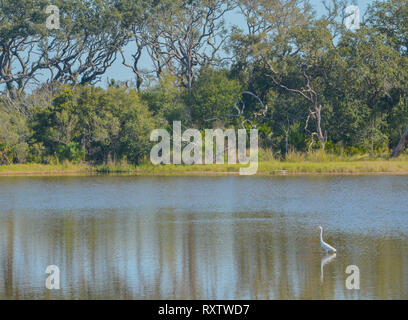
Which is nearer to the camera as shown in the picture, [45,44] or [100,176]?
[100,176]

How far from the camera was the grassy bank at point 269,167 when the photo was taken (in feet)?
141

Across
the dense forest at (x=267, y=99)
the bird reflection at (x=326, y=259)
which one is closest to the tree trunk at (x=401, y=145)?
the dense forest at (x=267, y=99)

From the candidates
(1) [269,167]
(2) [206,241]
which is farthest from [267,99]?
(2) [206,241]

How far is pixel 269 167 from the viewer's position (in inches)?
1751

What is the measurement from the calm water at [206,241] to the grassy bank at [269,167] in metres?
7.69

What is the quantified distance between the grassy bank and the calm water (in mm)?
7688

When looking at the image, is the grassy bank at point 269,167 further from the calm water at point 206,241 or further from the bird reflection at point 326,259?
the bird reflection at point 326,259

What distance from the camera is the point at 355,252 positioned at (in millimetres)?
17734

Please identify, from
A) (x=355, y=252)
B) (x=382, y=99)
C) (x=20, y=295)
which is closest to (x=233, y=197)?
(x=355, y=252)

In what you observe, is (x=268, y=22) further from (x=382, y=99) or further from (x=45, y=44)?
(x=45, y=44)

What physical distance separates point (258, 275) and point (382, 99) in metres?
37.2

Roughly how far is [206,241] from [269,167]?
82.9 feet

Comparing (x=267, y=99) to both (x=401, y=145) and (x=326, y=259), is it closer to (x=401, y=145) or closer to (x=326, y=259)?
(x=401, y=145)

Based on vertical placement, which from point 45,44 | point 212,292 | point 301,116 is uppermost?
point 45,44
